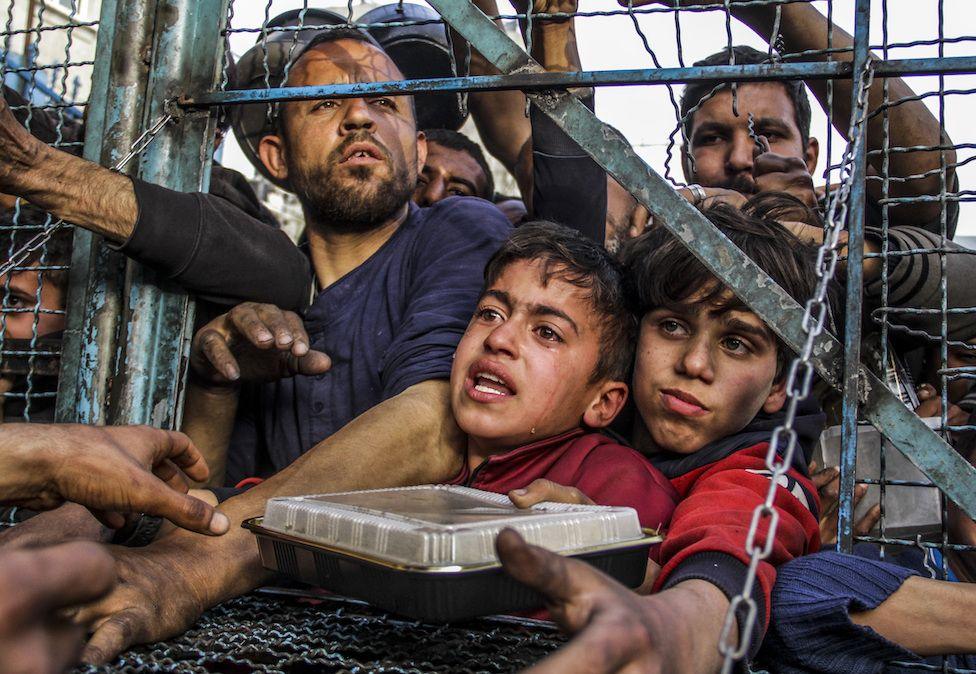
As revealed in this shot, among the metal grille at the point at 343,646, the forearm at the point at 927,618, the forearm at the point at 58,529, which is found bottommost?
the metal grille at the point at 343,646

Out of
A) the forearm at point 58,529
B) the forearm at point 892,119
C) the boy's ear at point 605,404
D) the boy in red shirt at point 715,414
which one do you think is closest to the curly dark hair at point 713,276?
the boy in red shirt at point 715,414

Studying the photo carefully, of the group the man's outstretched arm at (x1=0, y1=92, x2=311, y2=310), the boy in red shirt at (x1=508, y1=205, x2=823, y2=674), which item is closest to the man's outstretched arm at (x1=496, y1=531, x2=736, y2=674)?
the boy in red shirt at (x1=508, y1=205, x2=823, y2=674)

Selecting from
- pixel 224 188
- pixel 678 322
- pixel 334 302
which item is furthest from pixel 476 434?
pixel 224 188

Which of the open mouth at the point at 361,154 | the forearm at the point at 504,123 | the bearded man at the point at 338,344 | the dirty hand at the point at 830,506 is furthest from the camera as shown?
the forearm at the point at 504,123

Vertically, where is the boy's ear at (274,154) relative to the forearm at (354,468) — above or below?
above

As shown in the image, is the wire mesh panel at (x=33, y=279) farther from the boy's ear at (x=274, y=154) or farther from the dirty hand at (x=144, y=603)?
the dirty hand at (x=144, y=603)

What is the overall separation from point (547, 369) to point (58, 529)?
107cm

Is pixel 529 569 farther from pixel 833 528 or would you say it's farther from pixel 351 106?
pixel 351 106

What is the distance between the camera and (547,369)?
2039mm

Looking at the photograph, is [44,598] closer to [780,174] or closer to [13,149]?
[13,149]

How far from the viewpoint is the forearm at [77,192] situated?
1998mm

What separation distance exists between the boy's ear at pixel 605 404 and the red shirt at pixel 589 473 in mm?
68

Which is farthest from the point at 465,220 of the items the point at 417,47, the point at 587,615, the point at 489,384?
the point at 587,615

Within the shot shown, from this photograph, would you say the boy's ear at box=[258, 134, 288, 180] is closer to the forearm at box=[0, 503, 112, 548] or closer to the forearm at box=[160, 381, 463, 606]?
the forearm at box=[160, 381, 463, 606]
